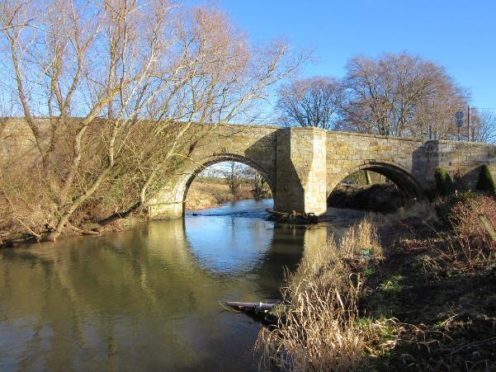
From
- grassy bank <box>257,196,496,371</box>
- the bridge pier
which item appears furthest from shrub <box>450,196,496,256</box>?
the bridge pier

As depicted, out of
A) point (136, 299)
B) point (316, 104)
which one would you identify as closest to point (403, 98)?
point (316, 104)

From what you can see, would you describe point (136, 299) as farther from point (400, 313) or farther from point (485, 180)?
point (485, 180)

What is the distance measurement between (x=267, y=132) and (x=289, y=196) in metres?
3.22

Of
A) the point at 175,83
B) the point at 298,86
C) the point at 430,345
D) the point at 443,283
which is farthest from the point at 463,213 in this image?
the point at 298,86

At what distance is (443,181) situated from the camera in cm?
2442

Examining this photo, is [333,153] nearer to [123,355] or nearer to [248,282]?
[248,282]

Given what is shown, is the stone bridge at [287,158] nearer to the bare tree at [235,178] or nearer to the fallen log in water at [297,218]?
the fallen log in water at [297,218]

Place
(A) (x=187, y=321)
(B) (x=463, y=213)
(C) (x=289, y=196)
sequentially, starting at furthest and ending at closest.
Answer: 1. (C) (x=289, y=196)
2. (B) (x=463, y=213)
3. (A) (x=187, y=321)

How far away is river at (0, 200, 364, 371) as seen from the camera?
6086 millimetres

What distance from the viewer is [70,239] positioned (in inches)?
620

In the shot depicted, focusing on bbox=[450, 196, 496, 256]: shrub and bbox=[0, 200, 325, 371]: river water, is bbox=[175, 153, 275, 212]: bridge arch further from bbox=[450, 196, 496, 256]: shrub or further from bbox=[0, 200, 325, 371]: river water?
bbox=[450, 196, 496, 256]: shrub

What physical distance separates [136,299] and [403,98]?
31644 millimetres

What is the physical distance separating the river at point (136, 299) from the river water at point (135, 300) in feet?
0.06

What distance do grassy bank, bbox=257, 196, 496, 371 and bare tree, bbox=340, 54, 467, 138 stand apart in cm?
2810
